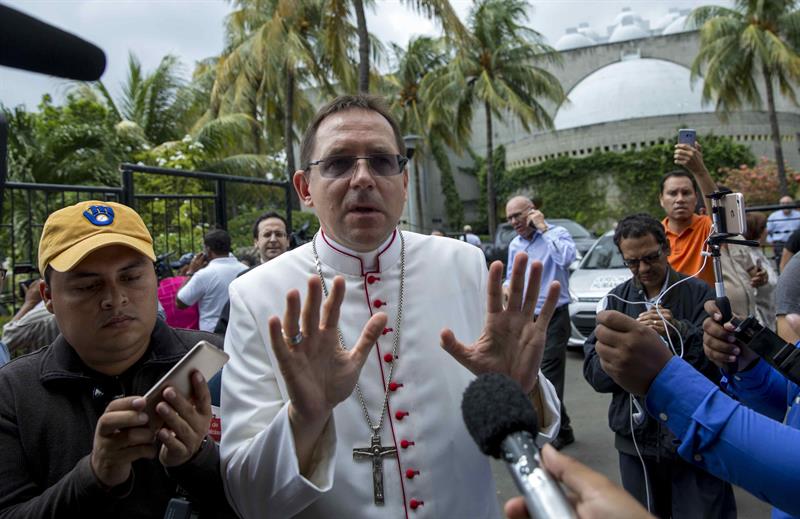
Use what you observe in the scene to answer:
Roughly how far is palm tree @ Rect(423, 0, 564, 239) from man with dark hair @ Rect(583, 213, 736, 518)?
21.5m

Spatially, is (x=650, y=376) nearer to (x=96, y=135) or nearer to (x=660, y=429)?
(x=660, y=429)

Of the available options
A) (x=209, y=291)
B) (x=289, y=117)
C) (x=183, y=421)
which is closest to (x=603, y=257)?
(x=209, y=291)

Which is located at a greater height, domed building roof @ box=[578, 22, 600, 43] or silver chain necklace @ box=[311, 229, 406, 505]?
domed building roof @ box=[578, 22, 600, 43]

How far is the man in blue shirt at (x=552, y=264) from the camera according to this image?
18.1 ft

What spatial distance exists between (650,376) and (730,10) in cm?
2731

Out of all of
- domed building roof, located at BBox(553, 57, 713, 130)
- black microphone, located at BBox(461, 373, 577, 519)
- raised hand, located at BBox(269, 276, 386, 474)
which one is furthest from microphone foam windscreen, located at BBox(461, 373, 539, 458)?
domed building roof, located at BBox(553, 57, 713, 130)

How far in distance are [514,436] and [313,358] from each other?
0.67 m

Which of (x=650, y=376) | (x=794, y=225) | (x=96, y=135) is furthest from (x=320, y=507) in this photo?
(x=96, y=135)

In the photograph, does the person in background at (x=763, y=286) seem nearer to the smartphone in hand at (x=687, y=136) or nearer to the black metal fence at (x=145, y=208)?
the smartphone in hand at (x=687, y=136)

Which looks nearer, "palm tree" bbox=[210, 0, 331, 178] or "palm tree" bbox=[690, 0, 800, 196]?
"palm tree" bbox=[210, 0, 331, 178]

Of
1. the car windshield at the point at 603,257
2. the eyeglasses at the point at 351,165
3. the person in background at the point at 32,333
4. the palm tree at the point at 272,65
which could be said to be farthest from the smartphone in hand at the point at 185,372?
the palm tree at the point at 272,65

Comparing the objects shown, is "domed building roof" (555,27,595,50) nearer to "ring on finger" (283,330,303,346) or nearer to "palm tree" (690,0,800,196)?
"palm tree" (690,0,800,196)

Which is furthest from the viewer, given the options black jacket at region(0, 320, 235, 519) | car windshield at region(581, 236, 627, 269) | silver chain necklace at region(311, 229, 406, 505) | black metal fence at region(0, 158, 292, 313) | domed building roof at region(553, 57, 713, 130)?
domed building roof at region(553, 57, 713, 130)

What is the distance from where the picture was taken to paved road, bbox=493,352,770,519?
4.22 m
